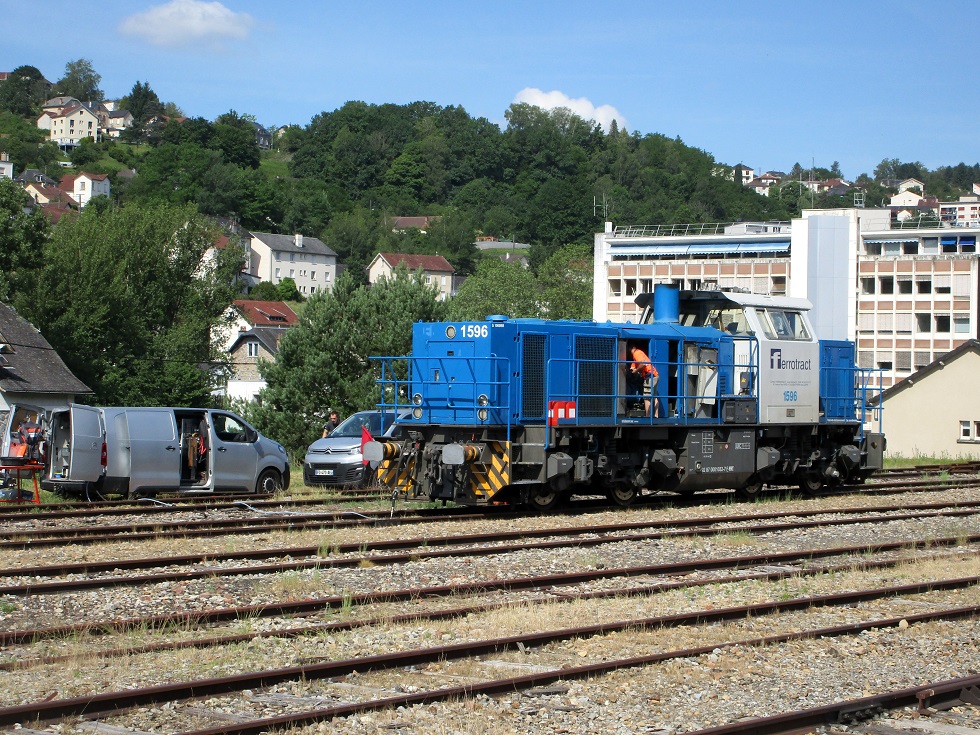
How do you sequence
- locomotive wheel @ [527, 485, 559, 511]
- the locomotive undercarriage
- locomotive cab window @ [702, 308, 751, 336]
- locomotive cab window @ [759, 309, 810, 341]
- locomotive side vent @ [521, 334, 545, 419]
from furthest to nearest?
locomotive cab window @ [759, 309, 810, 341] < locomotive cab window @ [702, 308, 751, 336] < locomotive wheel @ [527, 485, 559, 511] < locomotive side vent @ [521, 334, 545, 419] < the locomotive undercarriage

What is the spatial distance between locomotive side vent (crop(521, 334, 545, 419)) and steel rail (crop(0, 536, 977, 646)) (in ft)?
14.3

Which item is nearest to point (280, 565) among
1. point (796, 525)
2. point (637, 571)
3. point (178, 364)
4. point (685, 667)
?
point (637, 571)

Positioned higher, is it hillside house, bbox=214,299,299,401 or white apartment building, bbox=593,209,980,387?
white apartment building, bbox=593,209,980,387

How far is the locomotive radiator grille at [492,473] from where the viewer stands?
16219 millimetres

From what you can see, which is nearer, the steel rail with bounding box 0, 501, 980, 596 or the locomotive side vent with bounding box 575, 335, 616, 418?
the steel rail with bounding box 0, 501, 980, 596

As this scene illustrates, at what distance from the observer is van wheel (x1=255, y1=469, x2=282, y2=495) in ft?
67.6

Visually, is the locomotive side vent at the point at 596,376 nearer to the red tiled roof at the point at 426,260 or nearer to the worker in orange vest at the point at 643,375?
the worker in orange vest at the point at 643,375

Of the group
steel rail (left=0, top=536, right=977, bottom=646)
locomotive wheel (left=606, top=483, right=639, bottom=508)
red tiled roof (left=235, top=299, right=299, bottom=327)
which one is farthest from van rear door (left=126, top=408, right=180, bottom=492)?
red tiled roof (left=235, top=299, right=299, bottom=327)

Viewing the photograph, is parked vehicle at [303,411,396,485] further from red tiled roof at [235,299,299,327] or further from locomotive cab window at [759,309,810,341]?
red tiled roof at [235,299,299,327]

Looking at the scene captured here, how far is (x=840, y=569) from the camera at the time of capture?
1271 cm

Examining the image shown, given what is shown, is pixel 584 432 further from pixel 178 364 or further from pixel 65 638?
pixel 178 364

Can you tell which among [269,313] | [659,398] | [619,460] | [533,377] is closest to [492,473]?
[533,377]

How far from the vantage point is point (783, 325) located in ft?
66.1

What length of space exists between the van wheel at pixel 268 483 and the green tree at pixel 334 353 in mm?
14882
